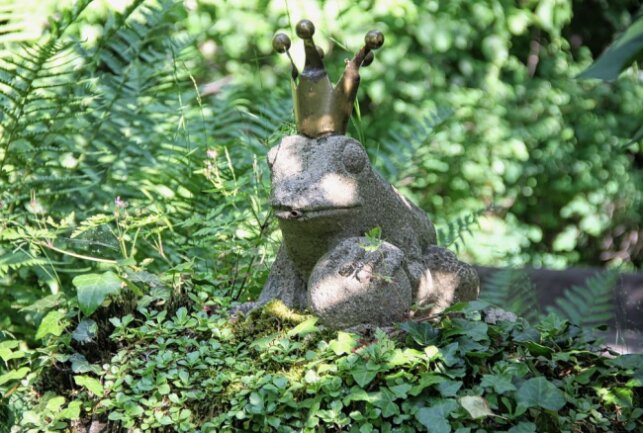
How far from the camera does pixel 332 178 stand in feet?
7.35

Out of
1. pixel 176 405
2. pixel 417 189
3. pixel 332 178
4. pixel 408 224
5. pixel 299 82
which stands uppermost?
pixel 299 82

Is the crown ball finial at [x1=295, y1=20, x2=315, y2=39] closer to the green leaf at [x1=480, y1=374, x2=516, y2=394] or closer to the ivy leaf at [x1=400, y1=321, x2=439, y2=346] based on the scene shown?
the ivy leaf at [x1=400, y1=321, x2=439, y2=346]

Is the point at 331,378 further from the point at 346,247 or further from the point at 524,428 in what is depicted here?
the point at 524,428

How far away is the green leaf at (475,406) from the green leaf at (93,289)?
1006 mm

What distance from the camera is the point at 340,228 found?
229 cm

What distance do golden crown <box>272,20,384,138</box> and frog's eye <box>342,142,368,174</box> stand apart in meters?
0.10

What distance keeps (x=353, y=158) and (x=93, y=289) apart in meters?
0.81

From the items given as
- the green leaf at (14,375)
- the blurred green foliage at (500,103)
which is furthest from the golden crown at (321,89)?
the blurred green foliage at (500,103)

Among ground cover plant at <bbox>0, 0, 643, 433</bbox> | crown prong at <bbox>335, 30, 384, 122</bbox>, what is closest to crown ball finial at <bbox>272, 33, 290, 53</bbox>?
crown prong at <bbox>335, 30, 384, 122</bbox>

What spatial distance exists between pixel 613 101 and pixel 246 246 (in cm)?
563

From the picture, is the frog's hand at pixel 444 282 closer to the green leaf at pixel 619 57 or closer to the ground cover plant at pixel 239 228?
the ground cover plant at pixel 239 228

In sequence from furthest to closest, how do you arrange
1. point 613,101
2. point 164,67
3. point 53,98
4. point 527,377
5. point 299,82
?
1. point 613,101
2. point 164,67
3. point 53,98
4. point 299,82
5. point 527,377

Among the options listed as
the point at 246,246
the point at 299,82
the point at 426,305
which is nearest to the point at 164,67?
the point at 246,246

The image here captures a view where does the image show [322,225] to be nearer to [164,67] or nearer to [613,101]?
[164,67]
